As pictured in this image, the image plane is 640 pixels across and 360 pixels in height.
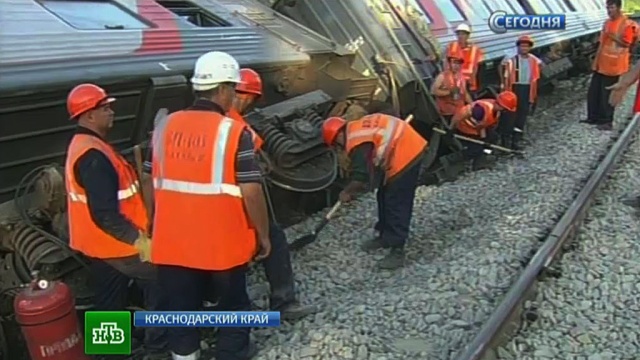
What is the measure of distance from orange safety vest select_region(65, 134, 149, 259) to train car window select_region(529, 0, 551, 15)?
1110 centimetres

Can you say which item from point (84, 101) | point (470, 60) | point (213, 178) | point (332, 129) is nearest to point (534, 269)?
point (332, 129)

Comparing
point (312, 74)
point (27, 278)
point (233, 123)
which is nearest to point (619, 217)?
point (312, 74)

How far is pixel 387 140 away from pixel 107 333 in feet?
7.34

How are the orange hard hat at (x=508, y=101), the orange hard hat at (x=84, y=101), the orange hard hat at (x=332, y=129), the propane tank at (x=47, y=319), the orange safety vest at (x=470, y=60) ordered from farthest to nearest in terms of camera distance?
the orange hard hat at (x=508, y=101)
the orange safety vest at (x=470, y=60)
the orange hard hat at (x=332, y=129)
the orange hard hat at (x=84, y=101)
the propane tank at (x=47, y=319)

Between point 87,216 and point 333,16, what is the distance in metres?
4.34

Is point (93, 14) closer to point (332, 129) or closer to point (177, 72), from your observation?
point (177, 72)

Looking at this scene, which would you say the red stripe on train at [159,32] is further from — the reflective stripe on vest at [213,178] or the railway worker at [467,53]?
the railway worker at [467,53]

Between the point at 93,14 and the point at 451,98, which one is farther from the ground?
the point at 93,14

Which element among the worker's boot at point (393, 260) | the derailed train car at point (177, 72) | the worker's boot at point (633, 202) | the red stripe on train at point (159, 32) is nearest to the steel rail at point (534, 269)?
the worker's boot at point (633, 202)

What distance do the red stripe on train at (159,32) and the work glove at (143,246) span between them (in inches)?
60.4

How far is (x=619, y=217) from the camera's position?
6.18 m

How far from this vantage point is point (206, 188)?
3486 millimetres

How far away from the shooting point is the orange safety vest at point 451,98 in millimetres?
8570

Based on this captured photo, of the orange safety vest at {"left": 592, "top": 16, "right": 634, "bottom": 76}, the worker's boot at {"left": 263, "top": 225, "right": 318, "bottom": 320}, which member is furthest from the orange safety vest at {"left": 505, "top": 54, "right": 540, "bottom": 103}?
the worker's boot at {"left": 263, "top": 225, "right": 318, "bottom": 320}
